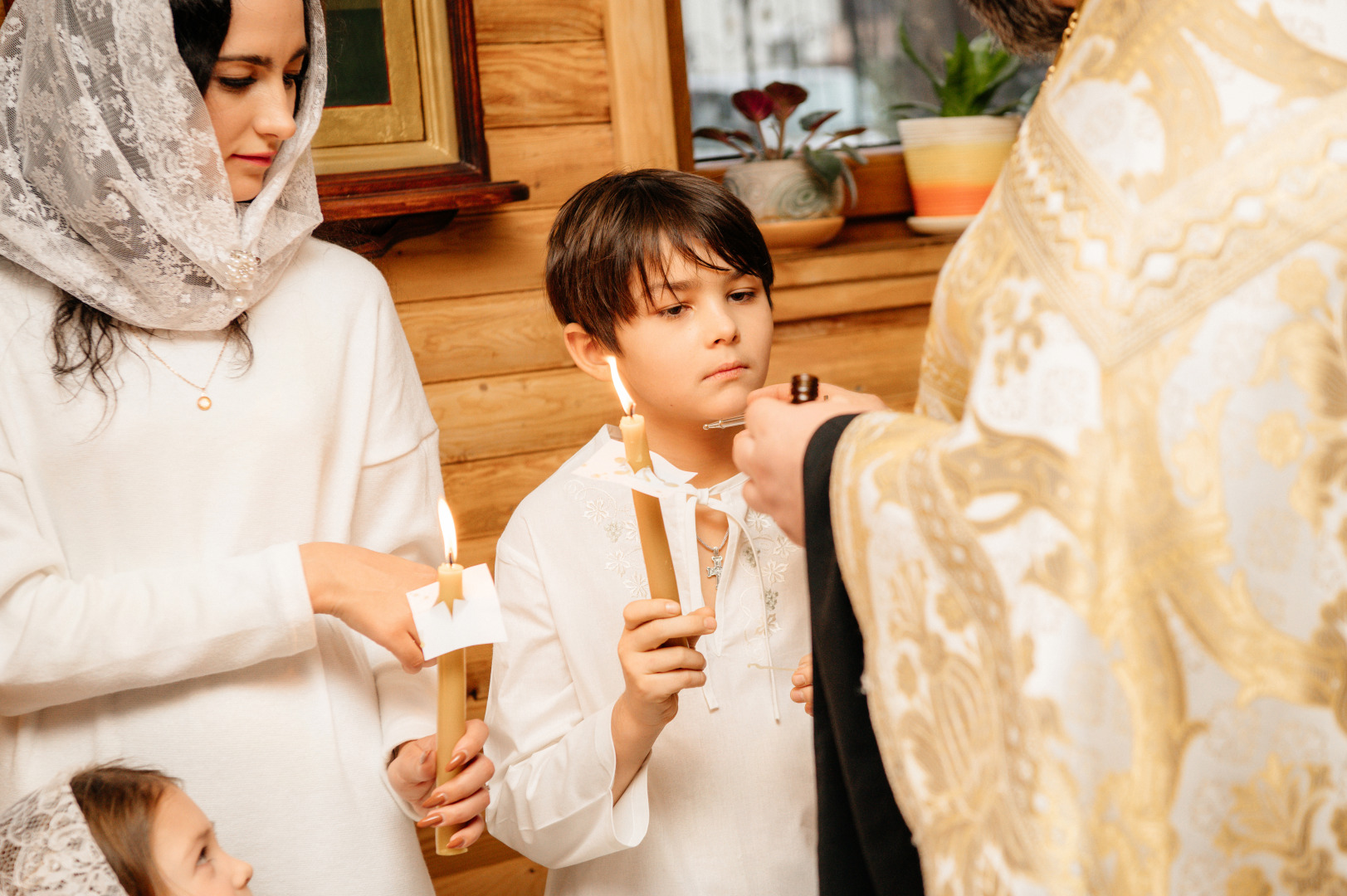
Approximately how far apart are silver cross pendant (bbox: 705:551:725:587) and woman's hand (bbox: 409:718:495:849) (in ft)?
1.00

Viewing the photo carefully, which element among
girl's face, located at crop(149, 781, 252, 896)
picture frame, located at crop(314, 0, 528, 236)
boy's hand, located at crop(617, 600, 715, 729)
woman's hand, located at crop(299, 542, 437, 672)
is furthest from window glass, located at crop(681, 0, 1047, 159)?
girl's face, located at crop(149, 781, 252, 896)

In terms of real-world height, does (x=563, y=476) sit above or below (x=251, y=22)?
below

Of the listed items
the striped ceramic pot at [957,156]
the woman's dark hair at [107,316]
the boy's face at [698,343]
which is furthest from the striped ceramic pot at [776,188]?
the woman's dark hair at [107,316]

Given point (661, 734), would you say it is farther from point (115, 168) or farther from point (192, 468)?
point (115, 168)

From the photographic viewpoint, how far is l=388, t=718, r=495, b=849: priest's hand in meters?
0.87

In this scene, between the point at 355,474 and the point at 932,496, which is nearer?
the point at 932,496

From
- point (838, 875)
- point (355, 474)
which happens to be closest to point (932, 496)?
point (838, 875)

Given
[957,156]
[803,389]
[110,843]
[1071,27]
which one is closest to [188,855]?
[110,843]

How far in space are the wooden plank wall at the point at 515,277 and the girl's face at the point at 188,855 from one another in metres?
0.93

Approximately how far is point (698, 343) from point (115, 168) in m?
0.62

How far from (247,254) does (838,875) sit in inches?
33.0

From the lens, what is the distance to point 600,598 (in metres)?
1.20

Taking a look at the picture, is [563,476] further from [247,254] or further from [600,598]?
[247,254]

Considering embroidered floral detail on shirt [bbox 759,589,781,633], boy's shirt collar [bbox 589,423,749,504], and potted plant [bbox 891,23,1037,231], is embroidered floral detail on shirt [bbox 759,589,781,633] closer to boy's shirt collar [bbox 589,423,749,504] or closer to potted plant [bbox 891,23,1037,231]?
boy's shirt collar [bbox 589,423,749,504]
